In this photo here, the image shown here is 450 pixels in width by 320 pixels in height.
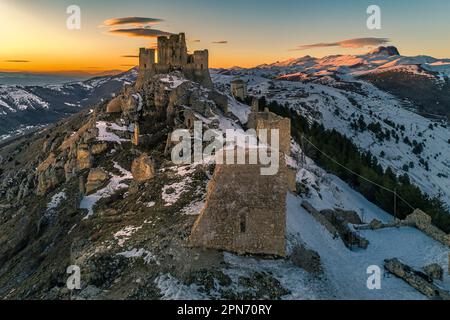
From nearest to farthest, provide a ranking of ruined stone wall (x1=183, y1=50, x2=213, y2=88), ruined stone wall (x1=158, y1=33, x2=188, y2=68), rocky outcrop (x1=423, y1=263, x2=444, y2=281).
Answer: rocky outcrop (x1=423, y1=263, x2=444, y2=281) → ruined stone wall (x1=158, y1=33, x2=188, y2=68) → ruined stone wall (x1=183, y1=50, x2=213, y2=88)

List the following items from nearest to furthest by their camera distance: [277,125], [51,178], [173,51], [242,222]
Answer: [242,222] → [277,125] → [51,178] → [173,51]

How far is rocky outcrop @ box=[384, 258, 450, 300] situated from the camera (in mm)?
27719

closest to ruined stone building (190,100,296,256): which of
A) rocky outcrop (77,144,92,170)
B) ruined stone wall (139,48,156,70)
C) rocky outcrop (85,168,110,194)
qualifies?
rocky outcrop (85,168,110,194)

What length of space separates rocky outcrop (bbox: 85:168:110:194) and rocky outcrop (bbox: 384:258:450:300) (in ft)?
106

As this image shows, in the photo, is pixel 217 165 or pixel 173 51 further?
pixel 173 51

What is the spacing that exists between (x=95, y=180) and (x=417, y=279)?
3595cm

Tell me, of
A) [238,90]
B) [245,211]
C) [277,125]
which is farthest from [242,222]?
[238,90]

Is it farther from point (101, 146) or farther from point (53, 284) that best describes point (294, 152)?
point (53, 284)

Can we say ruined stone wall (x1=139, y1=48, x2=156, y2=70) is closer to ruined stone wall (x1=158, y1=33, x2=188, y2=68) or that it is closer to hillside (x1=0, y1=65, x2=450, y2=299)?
ruined stone wall (x1=158, y1=33, x2=188, y2=68)

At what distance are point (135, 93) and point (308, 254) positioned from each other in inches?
1906

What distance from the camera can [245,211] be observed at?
25484 mm

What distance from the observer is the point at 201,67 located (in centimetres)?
7744

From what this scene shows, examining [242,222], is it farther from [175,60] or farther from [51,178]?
[175,60]
